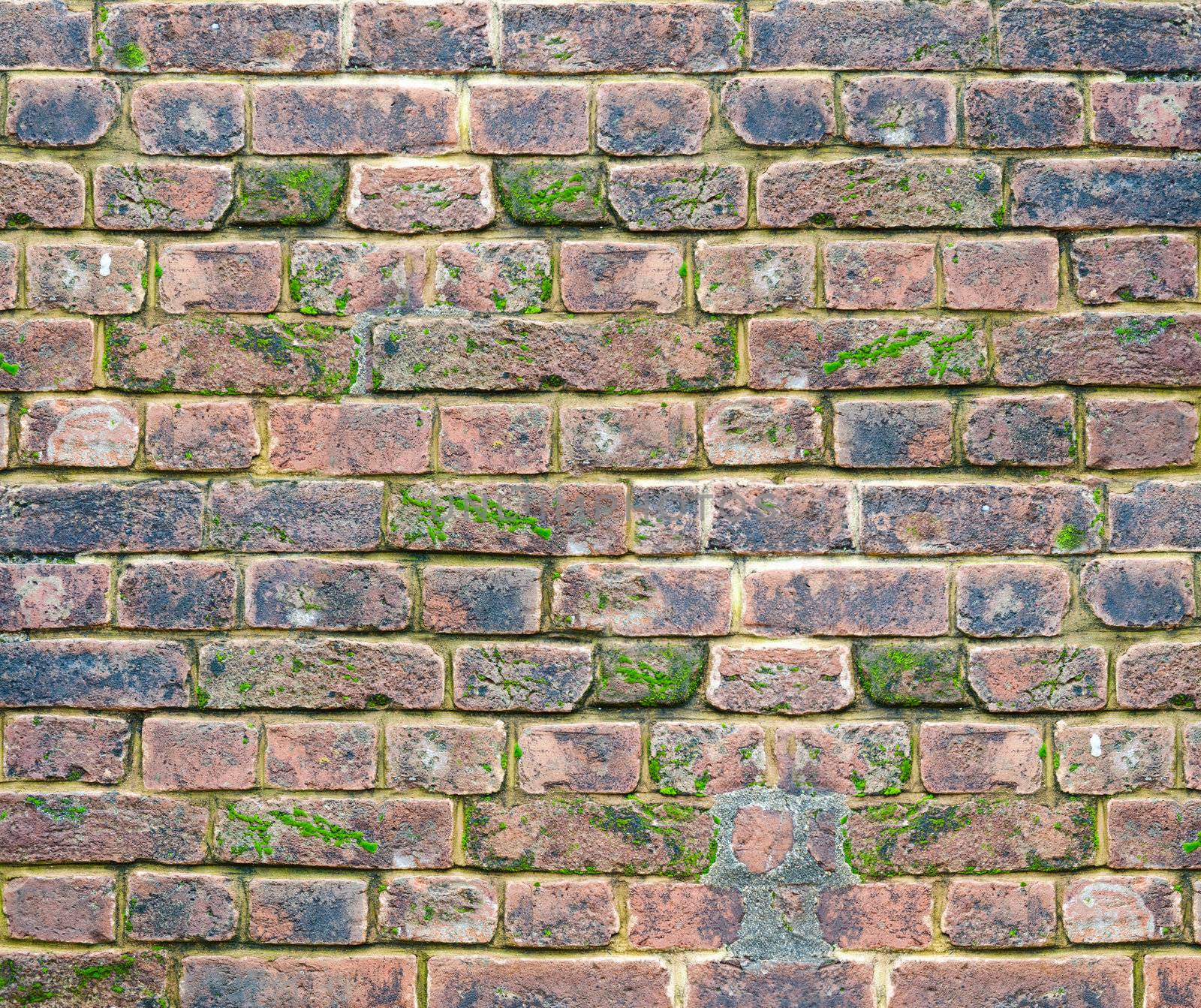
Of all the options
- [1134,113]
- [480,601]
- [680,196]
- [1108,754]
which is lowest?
[1108,754]

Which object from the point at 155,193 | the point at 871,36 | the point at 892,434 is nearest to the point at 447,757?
the point at 892,434

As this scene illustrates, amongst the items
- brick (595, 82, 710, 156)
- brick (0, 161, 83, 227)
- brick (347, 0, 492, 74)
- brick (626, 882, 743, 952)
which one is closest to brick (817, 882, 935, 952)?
brick (626, 882, 743, 952)

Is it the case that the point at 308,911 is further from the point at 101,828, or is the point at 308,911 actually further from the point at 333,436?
the point at 333,436

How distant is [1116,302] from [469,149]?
0.82 metres

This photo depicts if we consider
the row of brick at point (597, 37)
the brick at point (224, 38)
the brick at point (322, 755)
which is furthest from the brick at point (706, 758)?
the brick at point (224, 38)

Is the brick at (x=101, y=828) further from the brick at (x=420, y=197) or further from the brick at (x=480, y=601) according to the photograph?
the brick at (x=420, y=197)

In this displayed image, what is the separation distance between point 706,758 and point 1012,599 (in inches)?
16.4

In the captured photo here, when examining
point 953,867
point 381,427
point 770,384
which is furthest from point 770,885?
point 381,427

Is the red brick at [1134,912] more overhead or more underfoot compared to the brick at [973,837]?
more underfoot

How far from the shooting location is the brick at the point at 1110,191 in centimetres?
136

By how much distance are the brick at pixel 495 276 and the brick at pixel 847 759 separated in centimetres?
62

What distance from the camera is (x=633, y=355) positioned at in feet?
4.45

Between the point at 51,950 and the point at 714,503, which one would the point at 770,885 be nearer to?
the point at 714,503

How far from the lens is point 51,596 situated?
134 cm
